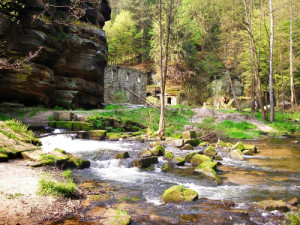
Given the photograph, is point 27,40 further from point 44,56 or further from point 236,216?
point 236,216

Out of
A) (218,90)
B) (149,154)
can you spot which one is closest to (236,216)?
(149,154)

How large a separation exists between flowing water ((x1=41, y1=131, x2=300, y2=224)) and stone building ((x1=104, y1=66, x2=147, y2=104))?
22.9m

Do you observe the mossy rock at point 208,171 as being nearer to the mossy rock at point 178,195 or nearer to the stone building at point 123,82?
the mossy rock at point 178,195

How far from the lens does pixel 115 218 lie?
3.98 meters

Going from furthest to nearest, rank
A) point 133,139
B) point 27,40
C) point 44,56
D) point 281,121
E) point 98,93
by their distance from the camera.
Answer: point 98,93
point 281,121
point 44,56
point 27,40
point 133,139

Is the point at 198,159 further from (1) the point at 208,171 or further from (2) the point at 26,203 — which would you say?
(2) the point at 26,203

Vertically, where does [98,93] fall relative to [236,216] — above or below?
above

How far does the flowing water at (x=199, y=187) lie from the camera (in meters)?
4.48

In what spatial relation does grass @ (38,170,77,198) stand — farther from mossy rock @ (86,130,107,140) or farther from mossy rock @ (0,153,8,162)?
mossy rock @ (86,130,107,140)

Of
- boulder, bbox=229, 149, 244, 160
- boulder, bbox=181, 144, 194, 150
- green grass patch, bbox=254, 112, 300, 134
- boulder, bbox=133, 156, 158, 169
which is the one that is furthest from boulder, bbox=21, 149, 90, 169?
green grass patch, bbox=254, 112, 300, 134

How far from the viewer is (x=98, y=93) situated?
987 inches

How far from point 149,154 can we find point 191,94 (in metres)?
29.7

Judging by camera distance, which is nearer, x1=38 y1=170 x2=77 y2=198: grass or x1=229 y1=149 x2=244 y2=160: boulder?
x1=38 y1=170 x2=77 y2=198: grass

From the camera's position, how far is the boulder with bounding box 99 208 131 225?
3867mm
